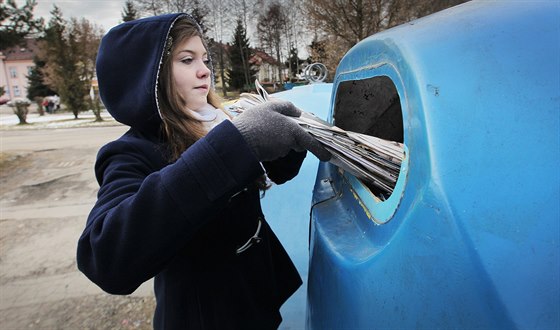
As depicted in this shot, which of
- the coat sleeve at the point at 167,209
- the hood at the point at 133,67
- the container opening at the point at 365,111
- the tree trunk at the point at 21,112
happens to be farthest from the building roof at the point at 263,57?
the coat sleeve at the point at 167,209

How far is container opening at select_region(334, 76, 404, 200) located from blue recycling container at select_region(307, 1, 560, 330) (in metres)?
0.55

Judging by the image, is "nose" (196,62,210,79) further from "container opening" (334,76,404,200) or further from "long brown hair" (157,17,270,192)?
"container opening" (334,76,404,200)

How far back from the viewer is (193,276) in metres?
1.20

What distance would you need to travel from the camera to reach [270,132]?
3.03 ft

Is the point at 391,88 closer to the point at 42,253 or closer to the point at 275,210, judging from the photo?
the point at 275,210

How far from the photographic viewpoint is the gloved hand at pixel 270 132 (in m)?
0.90

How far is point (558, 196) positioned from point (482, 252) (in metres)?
0.15

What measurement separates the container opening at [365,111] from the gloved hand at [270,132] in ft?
1.79

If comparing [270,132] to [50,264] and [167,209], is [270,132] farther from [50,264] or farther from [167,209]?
[50,264]

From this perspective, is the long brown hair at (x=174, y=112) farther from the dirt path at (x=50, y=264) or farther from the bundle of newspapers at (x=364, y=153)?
the dirt path at (x=50, y=264)

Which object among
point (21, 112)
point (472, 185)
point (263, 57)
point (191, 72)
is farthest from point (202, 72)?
point (263, 57)

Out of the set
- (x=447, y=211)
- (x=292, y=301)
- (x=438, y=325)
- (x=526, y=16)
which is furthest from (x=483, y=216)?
(x=292, y=301)

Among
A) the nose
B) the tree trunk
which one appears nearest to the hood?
the nose

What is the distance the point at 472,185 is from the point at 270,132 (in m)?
0.45
